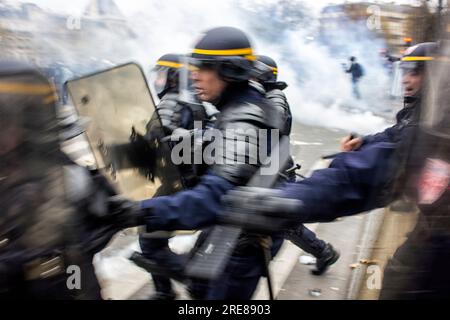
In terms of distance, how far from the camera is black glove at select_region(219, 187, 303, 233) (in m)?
1.44

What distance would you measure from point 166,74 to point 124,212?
1923 millimetres

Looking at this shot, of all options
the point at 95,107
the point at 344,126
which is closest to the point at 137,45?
the point at 344,126

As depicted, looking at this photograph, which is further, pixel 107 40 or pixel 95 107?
pixel 107 40

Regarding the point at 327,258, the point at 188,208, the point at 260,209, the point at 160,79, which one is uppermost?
the point at 160,79

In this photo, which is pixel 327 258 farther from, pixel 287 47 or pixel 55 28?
pixel 287 47

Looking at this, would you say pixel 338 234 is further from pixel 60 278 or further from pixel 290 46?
pixel 290 46

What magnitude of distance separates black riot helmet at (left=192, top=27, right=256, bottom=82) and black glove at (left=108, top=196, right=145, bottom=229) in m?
0.72

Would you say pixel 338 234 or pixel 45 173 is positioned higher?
pixel 45 173

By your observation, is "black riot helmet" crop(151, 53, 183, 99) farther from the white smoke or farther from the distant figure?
the distant figure

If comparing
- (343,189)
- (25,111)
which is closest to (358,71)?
(343,189)

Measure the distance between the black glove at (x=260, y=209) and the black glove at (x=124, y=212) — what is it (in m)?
0.34

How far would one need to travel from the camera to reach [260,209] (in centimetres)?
143

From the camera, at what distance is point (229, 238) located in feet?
6.21
